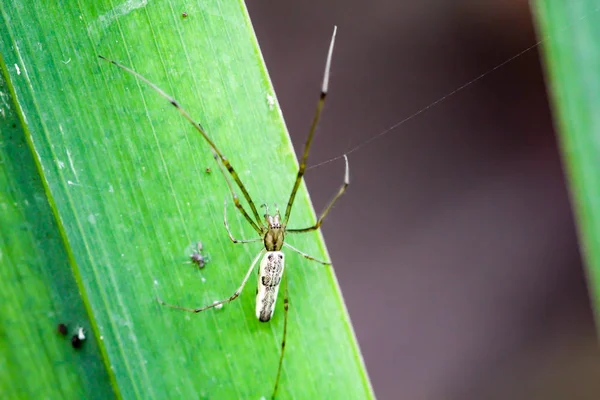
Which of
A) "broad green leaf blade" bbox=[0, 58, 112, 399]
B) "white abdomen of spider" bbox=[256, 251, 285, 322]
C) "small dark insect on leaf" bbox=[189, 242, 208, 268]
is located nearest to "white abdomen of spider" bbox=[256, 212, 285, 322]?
"white abdomen of spider" bbox=[256, 251, 285, 322]

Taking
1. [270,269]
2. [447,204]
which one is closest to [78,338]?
[270,269]

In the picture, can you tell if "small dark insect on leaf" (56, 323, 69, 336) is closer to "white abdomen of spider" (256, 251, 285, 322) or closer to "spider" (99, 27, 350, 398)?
"spider" (99, 27, 350, 398)

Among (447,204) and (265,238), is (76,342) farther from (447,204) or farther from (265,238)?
(447,204)

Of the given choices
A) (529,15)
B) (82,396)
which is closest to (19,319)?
(82,396)

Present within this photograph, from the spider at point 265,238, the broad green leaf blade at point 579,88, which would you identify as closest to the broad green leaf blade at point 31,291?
the spider at point 265,238

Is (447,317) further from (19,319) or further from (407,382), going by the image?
(19,319)

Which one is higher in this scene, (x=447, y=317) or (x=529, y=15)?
(x=529, y=15)

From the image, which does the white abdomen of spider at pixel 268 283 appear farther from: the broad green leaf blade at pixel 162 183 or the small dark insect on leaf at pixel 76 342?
the small dark insect on leaf at pixel 76 342
